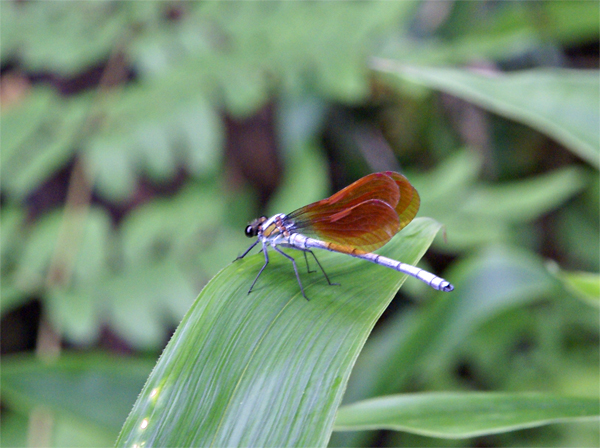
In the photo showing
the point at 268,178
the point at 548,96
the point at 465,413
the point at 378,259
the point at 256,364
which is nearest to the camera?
the point at 256,364

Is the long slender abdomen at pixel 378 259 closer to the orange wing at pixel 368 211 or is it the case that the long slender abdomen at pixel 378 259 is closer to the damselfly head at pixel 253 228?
the orange wing at pixel 368 211

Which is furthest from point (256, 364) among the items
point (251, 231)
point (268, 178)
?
point (268, 178)

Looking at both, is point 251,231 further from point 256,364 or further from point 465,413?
point 465,413

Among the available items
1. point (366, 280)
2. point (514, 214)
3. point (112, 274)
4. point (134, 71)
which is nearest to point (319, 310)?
point (366, 280)

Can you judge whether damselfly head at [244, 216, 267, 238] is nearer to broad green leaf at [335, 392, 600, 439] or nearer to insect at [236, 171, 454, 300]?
insect at [236, 171, 454, 300]

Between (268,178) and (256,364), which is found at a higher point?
(256,364)

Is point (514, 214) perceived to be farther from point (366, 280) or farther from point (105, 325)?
point (105, 325)

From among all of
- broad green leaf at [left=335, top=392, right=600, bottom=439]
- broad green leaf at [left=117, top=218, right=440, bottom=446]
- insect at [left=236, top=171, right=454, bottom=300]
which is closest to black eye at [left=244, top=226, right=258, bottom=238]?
→ insect at [left=236, top=171, right=454, bottom=300]
